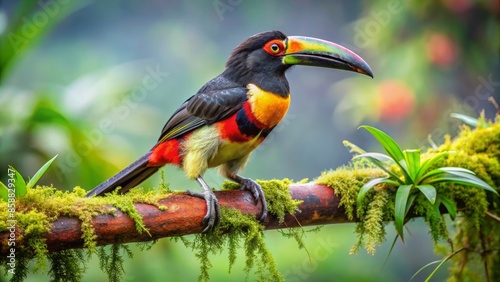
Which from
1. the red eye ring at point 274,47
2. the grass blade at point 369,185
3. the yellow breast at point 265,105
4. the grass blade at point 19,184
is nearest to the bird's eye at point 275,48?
the red eye ring at point 274,47

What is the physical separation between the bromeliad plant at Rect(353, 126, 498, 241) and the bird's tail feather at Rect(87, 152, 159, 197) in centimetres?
94

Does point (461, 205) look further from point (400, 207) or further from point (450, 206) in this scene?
point (400, 207)

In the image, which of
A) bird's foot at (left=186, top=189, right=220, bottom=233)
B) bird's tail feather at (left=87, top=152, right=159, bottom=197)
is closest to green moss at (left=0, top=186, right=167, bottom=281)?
bird's foot at (left=186, top=189, right=220, bottom=233)

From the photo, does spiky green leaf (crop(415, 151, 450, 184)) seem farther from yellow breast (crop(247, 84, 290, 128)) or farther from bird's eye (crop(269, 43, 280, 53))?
bird's eye (crop(269, 43, 280, 53))

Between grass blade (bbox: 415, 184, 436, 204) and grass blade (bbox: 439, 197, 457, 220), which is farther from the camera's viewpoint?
grass blade (bbox: 439, 197, 457, 220)

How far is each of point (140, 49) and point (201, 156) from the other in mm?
5251

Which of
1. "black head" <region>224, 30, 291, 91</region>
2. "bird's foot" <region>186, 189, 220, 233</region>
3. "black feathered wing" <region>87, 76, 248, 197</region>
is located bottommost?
"bird's foot" <region>186, 189, 220, 233</region>

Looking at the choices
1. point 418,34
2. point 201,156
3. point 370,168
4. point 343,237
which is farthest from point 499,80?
point 201,156

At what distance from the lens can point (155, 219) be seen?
213cm

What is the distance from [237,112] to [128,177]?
547 mm

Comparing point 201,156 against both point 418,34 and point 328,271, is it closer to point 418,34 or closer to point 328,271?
point 418,34

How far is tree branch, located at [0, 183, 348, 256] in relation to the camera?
1972mm

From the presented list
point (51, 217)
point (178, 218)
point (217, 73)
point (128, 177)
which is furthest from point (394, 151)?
point (217, 73)

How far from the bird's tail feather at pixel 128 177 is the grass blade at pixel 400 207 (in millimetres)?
1071
